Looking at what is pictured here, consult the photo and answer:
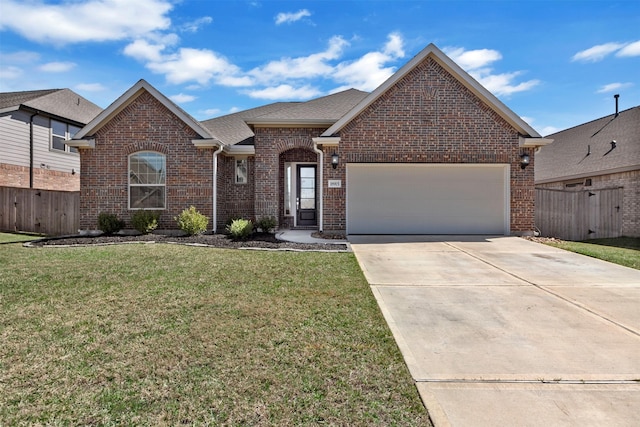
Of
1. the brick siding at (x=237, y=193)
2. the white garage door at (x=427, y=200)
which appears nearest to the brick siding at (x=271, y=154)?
the brick siding at (x=237, y=193)

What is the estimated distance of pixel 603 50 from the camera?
1381 cm

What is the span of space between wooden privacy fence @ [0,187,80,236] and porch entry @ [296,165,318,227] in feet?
28.4

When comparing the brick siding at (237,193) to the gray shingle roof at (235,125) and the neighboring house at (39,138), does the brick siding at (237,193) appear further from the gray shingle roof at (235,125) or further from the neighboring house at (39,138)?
the neighboring house at (39,138)

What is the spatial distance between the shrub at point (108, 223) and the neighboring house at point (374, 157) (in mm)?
508

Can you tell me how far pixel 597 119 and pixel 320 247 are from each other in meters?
18.2

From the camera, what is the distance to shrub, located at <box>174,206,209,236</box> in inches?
436

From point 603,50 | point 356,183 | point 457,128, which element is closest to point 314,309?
point 356,183

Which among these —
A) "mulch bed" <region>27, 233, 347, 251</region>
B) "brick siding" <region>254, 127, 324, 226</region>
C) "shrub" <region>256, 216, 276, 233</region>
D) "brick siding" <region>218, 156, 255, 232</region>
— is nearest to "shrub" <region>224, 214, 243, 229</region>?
"brick siding" <region>218, 156, 255, 232</region>

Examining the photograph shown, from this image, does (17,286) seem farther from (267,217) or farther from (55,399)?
(267,217)

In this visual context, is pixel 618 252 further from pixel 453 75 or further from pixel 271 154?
pixel 271 154

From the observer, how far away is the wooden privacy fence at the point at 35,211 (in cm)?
1341

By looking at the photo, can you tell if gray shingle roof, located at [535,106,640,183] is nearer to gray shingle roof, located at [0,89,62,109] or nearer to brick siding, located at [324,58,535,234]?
brick siding, located at [324,58,535,234]

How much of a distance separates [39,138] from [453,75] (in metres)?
18.0

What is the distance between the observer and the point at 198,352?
3283mm
